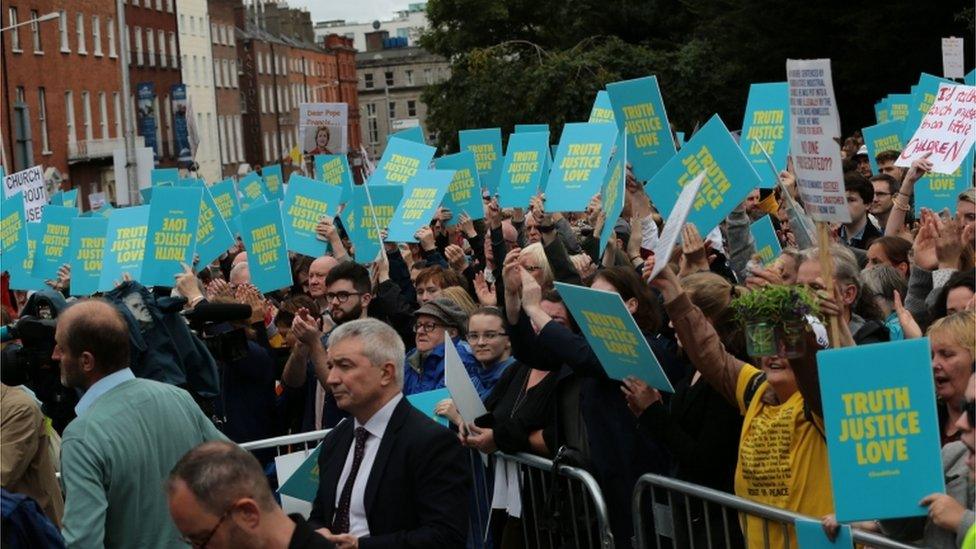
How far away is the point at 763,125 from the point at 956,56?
6.71m

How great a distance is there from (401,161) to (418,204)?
4.42 feet

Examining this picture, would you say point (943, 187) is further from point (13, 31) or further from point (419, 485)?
point (13, 31)

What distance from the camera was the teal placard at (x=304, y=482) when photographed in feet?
21.6

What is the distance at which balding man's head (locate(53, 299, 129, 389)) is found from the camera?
6051 millimetres

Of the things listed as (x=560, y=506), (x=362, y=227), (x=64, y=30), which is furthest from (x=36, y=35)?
(x=560, y=506)

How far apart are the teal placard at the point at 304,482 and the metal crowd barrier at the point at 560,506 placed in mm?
948

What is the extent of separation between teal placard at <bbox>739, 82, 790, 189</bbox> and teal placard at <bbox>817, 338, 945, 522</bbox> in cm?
748

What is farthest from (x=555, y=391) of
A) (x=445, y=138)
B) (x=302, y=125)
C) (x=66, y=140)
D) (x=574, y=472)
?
(x=66, y=140)

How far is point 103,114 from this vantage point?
7512cm

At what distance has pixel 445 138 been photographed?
48906mm

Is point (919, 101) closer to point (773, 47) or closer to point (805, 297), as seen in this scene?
point (805, 297)

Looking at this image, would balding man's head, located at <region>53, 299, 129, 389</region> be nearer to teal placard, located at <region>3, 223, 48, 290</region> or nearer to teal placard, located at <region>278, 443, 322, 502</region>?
teal placard, located at <region>278, 443, 322, 502</region>

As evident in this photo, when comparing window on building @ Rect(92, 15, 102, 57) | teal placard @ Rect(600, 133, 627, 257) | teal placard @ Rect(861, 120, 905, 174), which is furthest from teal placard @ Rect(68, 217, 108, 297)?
window on building @ Rect(92, 15, 102, 57)

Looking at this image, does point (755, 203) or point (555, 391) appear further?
point (755, 203)
